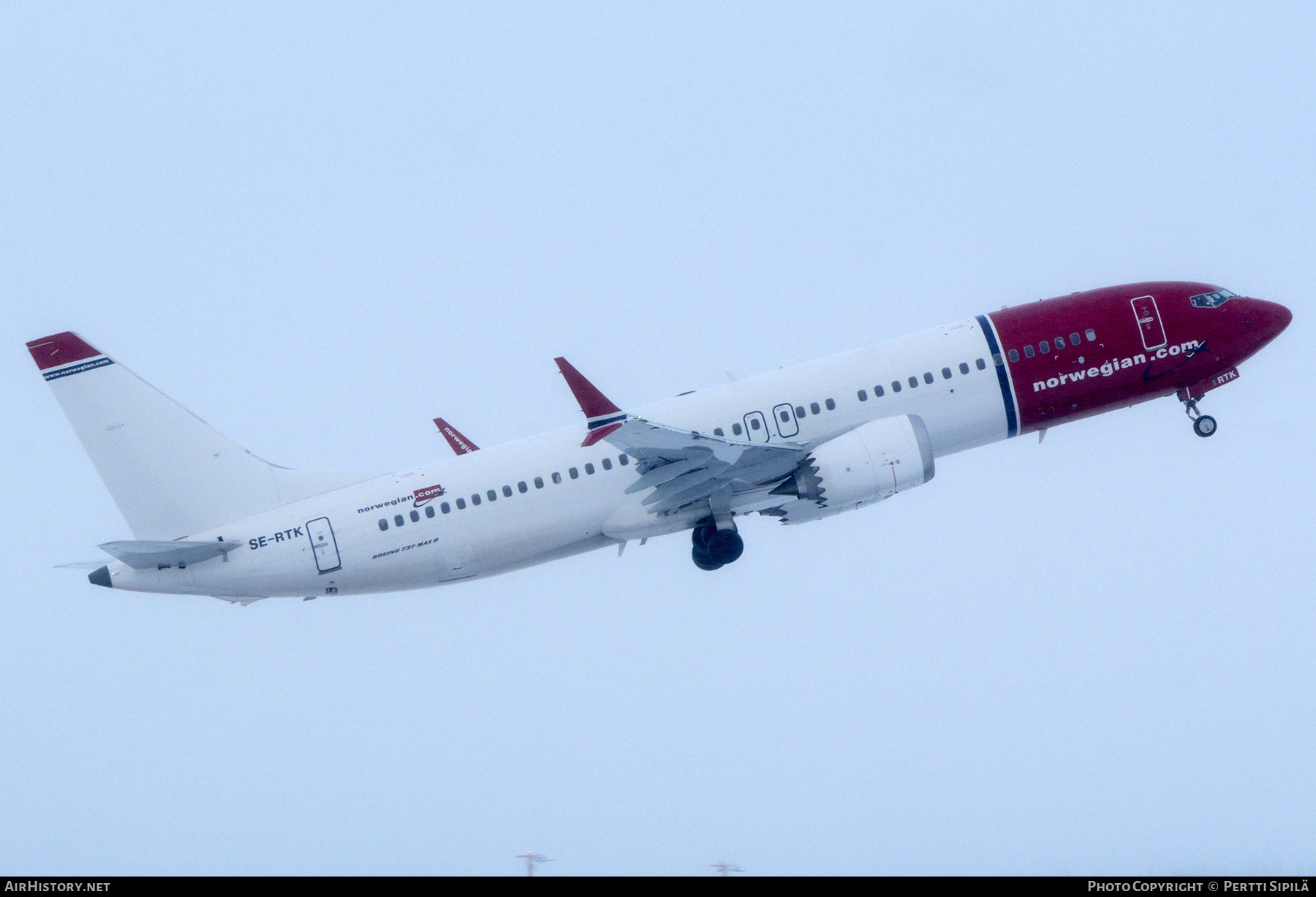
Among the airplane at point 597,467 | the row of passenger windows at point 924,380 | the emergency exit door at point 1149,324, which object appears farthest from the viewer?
the emergency exit door at point 1149,324

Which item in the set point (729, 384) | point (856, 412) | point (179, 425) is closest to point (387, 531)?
point (179, 425)

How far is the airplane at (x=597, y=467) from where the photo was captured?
44.7 m

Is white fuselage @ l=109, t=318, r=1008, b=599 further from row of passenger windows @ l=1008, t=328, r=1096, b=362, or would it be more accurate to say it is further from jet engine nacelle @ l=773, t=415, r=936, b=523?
jet engine nacelle @ l=773, t=415, r=936, b=523

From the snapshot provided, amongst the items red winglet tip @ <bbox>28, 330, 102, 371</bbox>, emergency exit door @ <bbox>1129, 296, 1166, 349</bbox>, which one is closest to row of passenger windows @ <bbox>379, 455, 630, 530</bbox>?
red winglet tip @ <bbox>28, 330, 102, 371</bbox>

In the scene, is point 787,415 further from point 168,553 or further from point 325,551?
point 168,553

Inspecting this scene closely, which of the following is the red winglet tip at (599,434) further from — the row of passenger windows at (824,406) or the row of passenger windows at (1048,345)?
the row of passenger windows at (1048,345)

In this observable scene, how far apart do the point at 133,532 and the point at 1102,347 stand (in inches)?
1148

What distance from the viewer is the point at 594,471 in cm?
4525

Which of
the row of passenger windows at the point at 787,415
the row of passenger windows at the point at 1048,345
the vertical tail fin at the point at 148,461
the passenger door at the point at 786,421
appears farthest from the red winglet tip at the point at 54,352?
the row of passenger windows at the point at 1048,345

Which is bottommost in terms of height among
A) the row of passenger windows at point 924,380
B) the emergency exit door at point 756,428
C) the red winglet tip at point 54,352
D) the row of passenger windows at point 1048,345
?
the emergency exit door at point 756,428

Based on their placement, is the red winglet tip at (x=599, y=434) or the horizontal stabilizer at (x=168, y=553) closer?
the red winglet tip at (x=599, y=434)

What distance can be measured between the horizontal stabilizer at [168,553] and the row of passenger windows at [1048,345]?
23.3 meters
